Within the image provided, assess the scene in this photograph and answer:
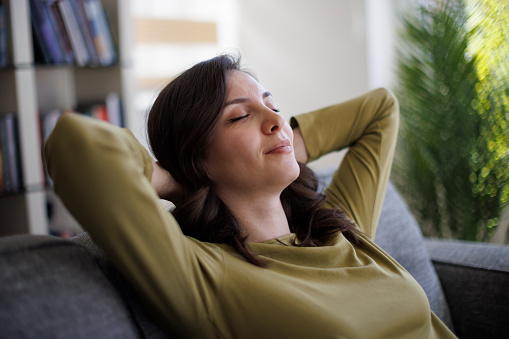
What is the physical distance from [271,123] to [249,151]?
85 mm

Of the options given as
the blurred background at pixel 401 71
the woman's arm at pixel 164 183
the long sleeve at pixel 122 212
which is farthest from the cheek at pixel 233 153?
the blurred background at pixel 401 71

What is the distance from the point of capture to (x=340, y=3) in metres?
3.55

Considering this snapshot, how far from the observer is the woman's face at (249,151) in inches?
41.3

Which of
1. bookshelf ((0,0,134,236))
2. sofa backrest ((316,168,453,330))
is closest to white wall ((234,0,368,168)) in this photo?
bookshelf ((0,0,134,236))

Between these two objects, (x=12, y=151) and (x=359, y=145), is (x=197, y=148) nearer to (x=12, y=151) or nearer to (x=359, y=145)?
(x=359, y=145)

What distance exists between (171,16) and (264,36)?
717 millimetres

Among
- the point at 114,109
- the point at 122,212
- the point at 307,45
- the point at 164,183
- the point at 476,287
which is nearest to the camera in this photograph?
the point at 122,212

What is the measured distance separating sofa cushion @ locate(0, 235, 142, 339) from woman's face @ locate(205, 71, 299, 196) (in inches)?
13.7

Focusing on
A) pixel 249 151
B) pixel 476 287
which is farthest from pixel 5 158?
pixel 476 287

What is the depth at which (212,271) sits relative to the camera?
88 cm

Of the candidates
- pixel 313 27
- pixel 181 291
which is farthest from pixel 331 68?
pixel 181 291

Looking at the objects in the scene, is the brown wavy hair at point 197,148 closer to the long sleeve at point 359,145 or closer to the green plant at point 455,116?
the long sleeve at point 359,145

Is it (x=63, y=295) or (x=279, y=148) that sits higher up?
(x=279, y=148)

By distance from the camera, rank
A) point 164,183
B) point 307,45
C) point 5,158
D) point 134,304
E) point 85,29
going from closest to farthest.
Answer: point 134,304 → point 164,183 → point 5,158 → point 85,29 → point 307,45
